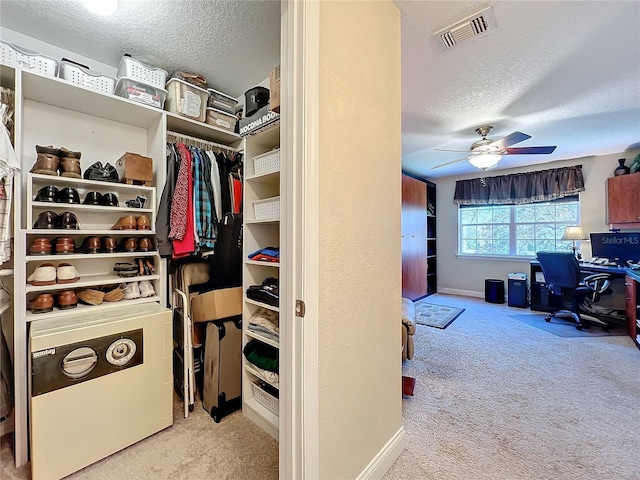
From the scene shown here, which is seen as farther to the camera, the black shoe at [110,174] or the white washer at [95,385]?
the black shoe at [110,174]

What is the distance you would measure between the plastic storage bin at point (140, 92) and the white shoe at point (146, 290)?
3.91 ft

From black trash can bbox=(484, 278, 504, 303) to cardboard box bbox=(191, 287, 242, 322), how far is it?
14.6 ft

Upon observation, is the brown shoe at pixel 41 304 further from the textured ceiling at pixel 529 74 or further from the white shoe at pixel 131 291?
the textured ceiling at pixel 529 74

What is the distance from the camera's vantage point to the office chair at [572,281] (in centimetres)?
335

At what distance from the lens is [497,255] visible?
16.2 ft

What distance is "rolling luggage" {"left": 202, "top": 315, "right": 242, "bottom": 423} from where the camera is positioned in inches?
69.1

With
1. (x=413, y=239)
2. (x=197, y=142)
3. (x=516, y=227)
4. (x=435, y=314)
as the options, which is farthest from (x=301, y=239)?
(x=516, y=227)

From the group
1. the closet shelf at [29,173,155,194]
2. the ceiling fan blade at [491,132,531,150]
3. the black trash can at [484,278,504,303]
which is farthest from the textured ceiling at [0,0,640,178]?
the black trash can at [484,278,504,303]

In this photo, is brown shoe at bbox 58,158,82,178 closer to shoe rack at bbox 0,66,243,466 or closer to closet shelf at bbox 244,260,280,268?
shoe rack at bbox 0,66,243,466

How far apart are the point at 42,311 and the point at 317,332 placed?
60.8 inches

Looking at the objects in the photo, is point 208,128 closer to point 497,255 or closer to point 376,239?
point 376,239

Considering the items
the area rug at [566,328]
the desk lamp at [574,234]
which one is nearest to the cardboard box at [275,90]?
the area rug at [566,328]

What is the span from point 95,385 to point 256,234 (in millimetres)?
1142

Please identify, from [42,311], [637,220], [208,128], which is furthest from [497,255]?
[42,311]
